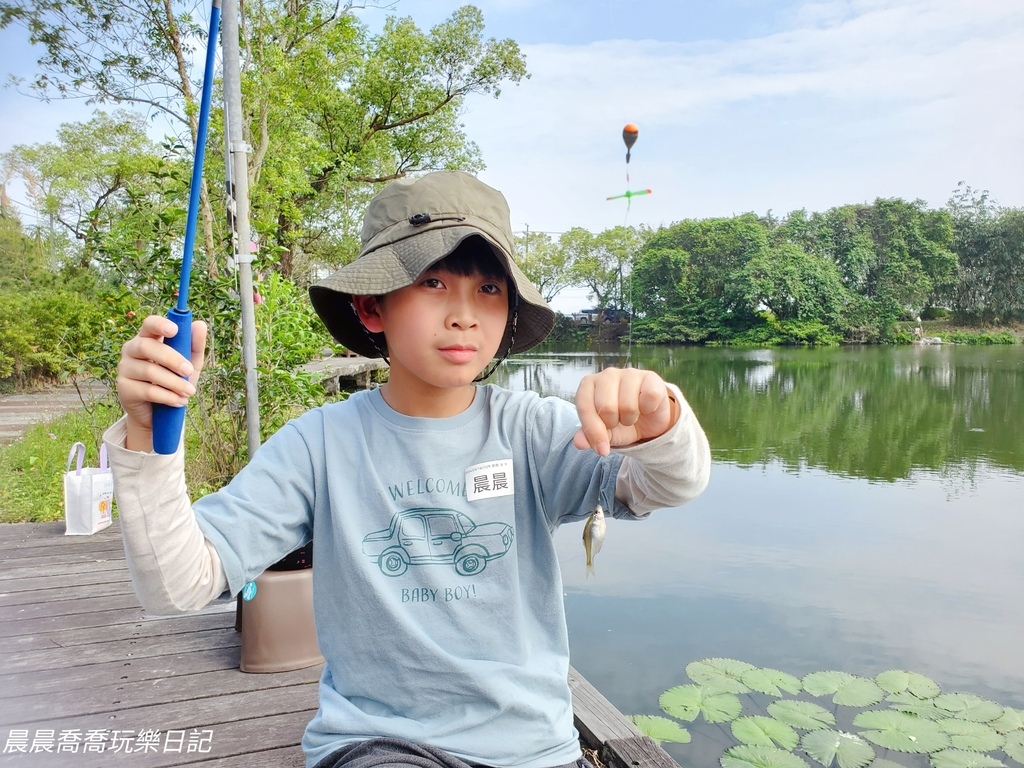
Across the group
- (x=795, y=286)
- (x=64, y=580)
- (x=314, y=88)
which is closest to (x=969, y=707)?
(x=64, y=580)

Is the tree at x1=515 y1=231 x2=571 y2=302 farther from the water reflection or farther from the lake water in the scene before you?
the lake water

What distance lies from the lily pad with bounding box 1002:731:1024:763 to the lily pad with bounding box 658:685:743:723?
3.63 ft

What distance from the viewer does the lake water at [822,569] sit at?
4.14m

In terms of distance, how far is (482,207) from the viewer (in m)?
1.23

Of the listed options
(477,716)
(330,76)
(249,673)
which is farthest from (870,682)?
(330,76)

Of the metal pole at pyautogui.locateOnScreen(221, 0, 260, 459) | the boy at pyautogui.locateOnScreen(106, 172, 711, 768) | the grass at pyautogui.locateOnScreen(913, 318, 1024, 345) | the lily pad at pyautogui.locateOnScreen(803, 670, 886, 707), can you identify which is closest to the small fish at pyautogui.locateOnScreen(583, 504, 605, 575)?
the boy at pyautogui.locateOnScreen(106, 172, 711, 768)

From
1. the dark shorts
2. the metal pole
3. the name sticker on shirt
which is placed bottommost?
the dark shorts

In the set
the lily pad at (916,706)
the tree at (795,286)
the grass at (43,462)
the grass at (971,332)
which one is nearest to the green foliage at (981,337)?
the grass at (971,332)

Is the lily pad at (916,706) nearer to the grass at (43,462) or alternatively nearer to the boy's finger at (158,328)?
the boy's finger at (158,328)

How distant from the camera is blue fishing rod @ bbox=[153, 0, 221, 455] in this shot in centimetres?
82

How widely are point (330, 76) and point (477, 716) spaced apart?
1105 centimetres

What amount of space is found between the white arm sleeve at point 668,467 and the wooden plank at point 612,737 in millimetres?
974

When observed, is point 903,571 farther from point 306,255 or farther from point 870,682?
point 306,255

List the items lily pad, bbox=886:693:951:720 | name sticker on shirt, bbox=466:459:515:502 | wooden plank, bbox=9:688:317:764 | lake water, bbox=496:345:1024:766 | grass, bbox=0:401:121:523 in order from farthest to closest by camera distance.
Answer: grass, bbox=0:401:121:523
lake water, bbox=496:345:1024:766
lily pad, bbox=886:693:951:720
wooden plank, bbox=9:688:317:764
name sticker on shirt, bbox=466:459:515:502
